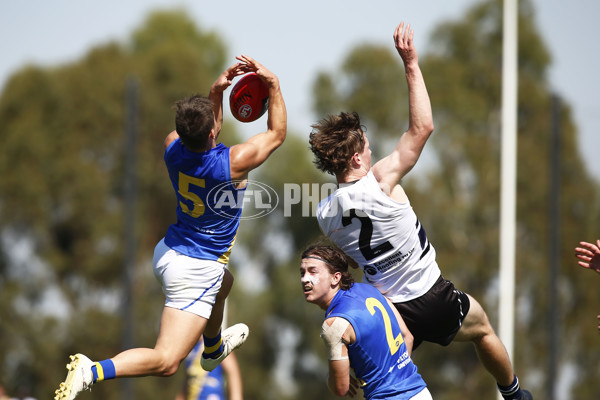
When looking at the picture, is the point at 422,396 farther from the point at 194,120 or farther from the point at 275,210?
the point at 275,210

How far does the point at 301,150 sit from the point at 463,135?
4961mm

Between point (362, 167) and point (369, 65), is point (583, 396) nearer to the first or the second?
point (369, 65)

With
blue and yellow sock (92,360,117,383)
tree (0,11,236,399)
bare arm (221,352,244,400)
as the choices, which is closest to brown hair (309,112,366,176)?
blue and yellow sock (92,360,117,383)

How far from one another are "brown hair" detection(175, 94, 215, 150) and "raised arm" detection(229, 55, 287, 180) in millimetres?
224

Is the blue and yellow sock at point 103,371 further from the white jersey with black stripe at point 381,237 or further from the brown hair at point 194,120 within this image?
the white jersey with black stripe at point 381,237

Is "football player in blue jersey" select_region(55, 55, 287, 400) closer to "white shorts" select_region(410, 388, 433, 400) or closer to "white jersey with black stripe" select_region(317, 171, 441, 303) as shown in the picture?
"white jersey with black stripe" select_region(317, 171, 441, 303)

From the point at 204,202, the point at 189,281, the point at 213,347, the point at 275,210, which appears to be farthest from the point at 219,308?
the point at 275,210

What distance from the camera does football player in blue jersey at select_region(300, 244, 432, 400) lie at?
183 inches

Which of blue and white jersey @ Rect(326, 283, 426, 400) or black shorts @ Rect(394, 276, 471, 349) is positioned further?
black shorts @ Rect(394, 276, 471, 349)

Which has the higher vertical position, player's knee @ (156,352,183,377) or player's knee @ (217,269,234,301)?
player's knee @ (217,269,234,301)

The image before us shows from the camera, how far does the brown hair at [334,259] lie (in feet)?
16.4

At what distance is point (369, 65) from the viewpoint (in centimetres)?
2439

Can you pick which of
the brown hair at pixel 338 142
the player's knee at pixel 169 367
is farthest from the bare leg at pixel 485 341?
the player's knee at pixel 169 367

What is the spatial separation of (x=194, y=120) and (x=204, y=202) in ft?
1.84
